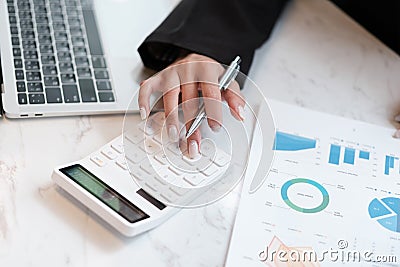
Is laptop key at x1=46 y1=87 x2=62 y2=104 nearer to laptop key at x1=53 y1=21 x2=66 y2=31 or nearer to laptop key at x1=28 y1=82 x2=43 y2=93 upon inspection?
laptop key at x1=28 y1=82 x2=43 y2=93

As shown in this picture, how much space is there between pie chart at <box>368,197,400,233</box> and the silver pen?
0.71 ft

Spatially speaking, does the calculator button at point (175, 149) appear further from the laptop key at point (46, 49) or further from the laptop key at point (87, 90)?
the laptop key at point (46, 49)

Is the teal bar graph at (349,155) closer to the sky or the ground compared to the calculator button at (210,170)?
closer to the ground

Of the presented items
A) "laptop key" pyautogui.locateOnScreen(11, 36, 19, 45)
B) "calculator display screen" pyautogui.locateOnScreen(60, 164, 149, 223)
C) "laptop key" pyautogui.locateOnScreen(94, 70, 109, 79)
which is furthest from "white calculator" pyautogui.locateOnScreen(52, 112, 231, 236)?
"laptop key" pyautogui.locateOnScreen(11, 36, 19, 45)

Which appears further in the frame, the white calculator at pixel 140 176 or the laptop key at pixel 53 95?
the laptop key at pixel 53 95

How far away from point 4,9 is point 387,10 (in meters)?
0.55

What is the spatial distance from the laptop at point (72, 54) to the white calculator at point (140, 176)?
3.1 inches

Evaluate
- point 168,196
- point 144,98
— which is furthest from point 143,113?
Answer: point 168,196

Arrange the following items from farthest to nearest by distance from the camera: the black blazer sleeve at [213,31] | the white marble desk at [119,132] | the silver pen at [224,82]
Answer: the black blazer sleeve at [213,31], the silver pen at [224,82], the white marble desk at [119,132]

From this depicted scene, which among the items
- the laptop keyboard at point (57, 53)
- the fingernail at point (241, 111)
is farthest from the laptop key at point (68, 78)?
the fingernail at point (241, 111)

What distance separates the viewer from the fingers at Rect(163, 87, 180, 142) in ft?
2.51

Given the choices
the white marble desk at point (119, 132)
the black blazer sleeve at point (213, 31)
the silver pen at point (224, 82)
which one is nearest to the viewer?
the white marble desk at point (119, 132)

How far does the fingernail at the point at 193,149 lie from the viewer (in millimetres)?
750

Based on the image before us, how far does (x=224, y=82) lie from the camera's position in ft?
2.68
